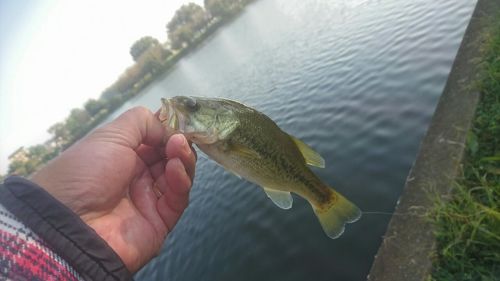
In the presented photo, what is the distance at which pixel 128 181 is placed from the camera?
4.11 m

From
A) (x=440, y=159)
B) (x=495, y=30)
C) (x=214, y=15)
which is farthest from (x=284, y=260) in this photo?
(x=214, y=15)

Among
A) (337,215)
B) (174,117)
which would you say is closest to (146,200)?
(174,117)

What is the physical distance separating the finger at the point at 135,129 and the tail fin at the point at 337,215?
213cm

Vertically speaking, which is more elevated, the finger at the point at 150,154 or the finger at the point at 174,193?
the finger at the point at 150,154

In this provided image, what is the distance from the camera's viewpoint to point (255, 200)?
12.7 metres

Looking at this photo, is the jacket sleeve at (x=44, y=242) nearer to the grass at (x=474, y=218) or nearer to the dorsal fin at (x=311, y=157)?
the dorsal fin at (x=311, y=157)

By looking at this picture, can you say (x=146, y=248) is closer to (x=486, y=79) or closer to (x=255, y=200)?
(x=486, y=79)

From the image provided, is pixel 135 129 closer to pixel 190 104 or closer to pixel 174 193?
pixel 174 193

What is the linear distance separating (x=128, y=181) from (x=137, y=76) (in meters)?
113

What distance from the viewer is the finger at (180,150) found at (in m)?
3.64

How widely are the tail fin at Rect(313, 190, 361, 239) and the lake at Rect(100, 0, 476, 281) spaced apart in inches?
180

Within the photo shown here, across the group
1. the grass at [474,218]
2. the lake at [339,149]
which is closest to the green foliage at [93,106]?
the lake at [339,149]

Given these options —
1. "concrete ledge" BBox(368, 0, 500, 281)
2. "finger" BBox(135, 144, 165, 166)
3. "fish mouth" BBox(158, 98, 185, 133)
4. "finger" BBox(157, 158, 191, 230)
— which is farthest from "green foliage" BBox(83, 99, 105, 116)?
"fish mouth" BBox(158, 98, 185, 133)

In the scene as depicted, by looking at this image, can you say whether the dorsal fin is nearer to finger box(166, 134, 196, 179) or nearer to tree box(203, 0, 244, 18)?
finger box(166, 134, 196, 179)
